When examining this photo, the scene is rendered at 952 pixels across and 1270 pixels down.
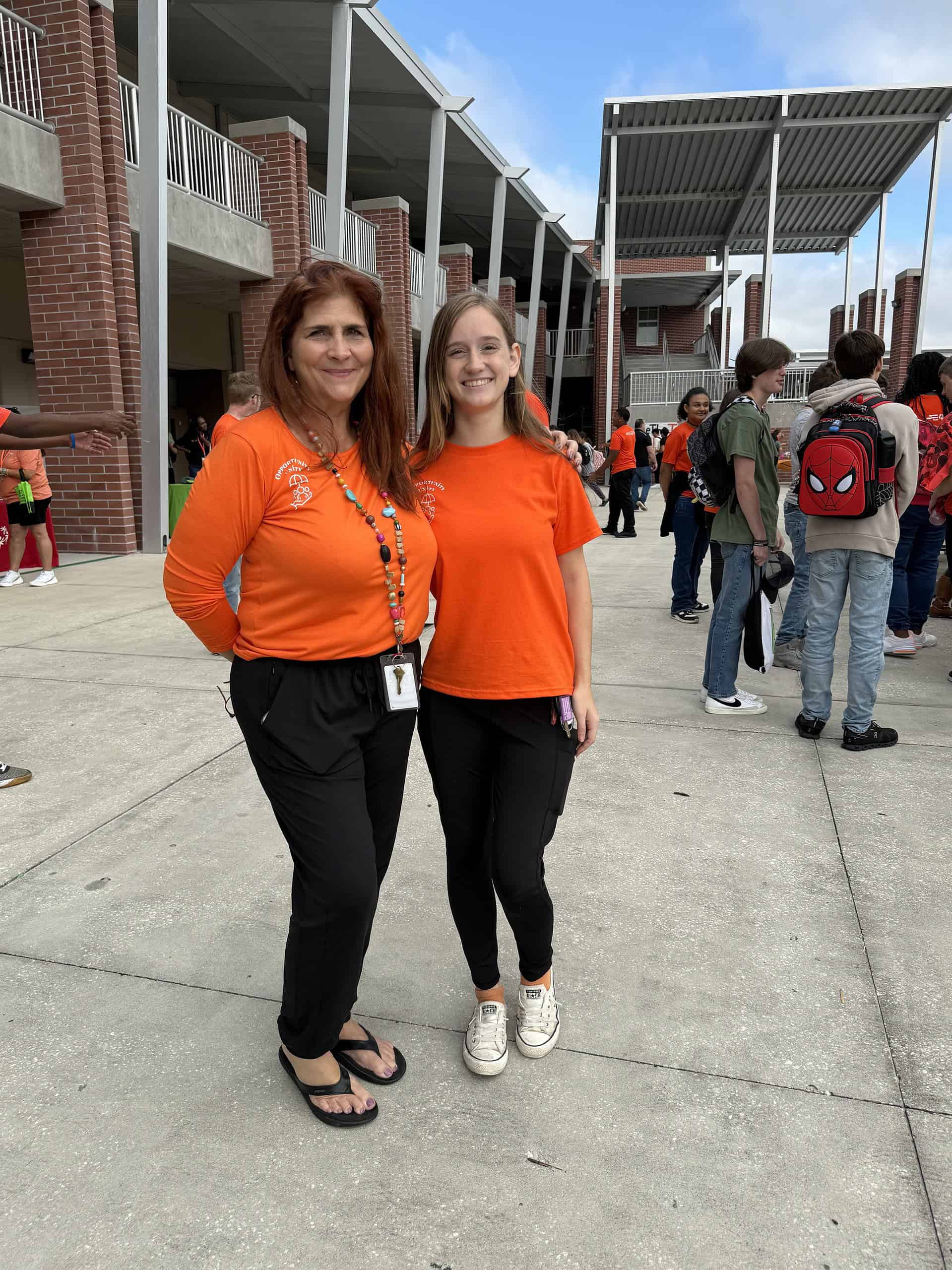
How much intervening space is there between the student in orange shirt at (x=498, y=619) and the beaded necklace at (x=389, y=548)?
15cm

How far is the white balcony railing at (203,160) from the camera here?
1127 centimetres

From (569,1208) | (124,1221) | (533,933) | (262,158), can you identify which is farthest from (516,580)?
(262,158)

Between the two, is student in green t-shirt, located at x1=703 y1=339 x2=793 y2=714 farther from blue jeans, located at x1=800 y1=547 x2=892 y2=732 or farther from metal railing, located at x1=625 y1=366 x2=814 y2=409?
metal railing, located at x1=625 y1=366 x2=814 y2=409

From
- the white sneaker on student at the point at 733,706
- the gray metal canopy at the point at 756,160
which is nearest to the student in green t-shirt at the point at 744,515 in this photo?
the white sneaker on student at the point at 733,706

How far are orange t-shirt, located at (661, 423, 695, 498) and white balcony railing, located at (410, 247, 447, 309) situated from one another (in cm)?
1274

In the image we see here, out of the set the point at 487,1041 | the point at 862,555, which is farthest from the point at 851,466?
the point at 487,1041

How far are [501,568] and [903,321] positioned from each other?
30726 millimetres

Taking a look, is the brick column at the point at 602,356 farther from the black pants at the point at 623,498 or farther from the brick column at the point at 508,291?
the black pants at the point at 623,498

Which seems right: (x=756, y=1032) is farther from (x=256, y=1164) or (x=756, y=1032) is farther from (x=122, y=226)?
(x=122, y=226)

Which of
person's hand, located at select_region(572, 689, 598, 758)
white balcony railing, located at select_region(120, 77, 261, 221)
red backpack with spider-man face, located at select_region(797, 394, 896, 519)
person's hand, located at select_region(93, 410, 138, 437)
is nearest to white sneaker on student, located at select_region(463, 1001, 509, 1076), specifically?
person's hand, located at select_region(572, 689, 598, 758)

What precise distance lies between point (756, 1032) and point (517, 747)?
0.98 metres

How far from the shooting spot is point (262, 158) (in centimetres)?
1355

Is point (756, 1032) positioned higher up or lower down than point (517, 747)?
lower down

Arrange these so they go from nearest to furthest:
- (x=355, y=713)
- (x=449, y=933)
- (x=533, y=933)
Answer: (x=355, y=713) → (x=533, y=933) → (x=449, y=933)
